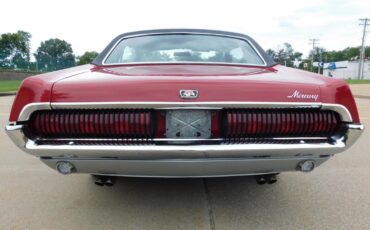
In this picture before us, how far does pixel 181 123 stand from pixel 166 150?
0.22m

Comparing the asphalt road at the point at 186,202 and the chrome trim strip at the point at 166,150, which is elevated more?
the chrome trim strip at the point at 166,150

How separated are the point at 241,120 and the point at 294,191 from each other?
134 cm

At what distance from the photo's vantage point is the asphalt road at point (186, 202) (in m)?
2.48

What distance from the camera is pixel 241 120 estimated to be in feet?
7.04

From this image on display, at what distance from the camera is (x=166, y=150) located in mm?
2039

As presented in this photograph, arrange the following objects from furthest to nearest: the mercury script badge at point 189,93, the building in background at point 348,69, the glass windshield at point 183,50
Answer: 1. the building in background at point 348,69
2. the glass windshield at point 183,50
3. the mercury script badge at point 189,93

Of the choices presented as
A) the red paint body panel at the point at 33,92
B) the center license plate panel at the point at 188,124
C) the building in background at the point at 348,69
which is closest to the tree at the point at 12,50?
the red paint body panel at the point at 33,92

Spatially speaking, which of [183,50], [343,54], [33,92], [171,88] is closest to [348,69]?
[343,54]

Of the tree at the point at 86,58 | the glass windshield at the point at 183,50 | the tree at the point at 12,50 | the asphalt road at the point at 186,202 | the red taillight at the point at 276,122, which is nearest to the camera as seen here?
the red taillight at the point at 276,122

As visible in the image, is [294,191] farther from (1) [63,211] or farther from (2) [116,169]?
(1) [63,211]

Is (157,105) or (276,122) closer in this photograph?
(157,105)

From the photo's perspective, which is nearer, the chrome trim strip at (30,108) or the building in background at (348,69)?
the chrome trim strip at (30,108)

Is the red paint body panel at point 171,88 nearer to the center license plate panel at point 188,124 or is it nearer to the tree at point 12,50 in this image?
the center license plate panel at point 188,124

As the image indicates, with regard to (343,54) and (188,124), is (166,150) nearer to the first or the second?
(188,124)
